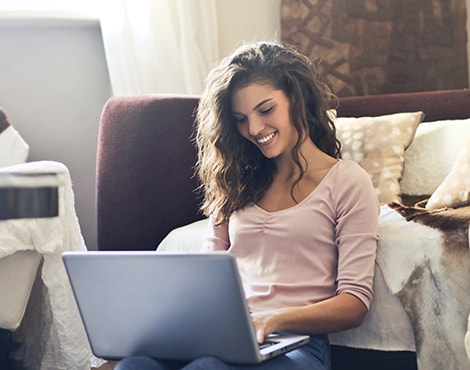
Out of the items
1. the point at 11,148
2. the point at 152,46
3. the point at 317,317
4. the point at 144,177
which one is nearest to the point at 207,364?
the point at 317,317

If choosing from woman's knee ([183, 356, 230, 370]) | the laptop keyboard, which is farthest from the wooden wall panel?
woman's knee ([183, 356, 230, 370])

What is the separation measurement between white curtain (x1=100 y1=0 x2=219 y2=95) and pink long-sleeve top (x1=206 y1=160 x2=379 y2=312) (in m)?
1.34

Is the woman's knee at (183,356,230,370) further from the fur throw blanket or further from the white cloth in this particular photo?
the white cloth

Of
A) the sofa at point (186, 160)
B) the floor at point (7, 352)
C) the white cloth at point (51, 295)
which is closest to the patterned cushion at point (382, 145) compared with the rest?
the sofa at point (186, 160)

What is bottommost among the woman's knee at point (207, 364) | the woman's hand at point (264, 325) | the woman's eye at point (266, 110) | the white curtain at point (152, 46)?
the woman's hand at point (264, 325)

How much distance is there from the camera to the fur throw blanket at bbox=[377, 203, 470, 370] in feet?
4.83

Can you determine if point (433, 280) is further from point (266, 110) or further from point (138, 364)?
point (138, 364)

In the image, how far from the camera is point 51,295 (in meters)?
1.92

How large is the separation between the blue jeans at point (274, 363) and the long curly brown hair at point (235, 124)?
0.33 meters

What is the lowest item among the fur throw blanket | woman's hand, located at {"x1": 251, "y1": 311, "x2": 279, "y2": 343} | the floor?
the floor

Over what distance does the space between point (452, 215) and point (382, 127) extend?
1.77 feet

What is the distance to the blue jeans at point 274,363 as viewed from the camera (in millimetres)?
1134

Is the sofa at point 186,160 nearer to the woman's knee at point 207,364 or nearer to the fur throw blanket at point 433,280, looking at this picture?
the fur throw blanket at point 433,280

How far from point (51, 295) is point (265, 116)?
764 mm
